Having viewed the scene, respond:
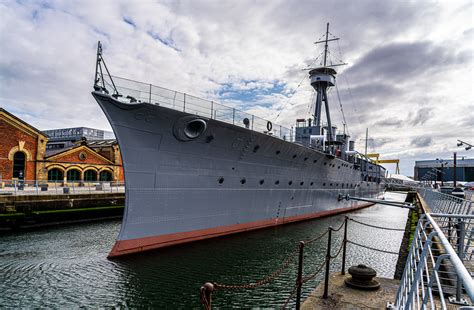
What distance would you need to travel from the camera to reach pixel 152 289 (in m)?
7.16

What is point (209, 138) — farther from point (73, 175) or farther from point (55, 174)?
point (73, 175)

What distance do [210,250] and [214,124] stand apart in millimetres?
4625

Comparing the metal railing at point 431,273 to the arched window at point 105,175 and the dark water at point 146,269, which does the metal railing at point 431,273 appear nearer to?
the dark water at point 146,269

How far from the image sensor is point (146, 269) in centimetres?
834

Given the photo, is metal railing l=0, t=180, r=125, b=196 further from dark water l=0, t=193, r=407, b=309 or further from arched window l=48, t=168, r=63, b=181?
dark water l=0, t=193, r=407, b=309

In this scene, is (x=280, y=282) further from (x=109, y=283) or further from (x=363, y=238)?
(x=363, y=238)

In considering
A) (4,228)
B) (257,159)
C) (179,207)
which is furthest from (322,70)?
(4,228)

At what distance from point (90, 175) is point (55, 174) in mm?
3847

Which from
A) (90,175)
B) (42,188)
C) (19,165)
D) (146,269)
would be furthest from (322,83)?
(19,165)

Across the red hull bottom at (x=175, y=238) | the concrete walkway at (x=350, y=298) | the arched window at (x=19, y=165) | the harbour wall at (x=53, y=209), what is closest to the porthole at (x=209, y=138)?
the red hull bottom at (x=175, y=238)

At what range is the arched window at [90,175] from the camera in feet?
92.6

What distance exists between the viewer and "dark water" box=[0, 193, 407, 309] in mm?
6637

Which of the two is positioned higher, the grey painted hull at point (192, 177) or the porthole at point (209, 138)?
the porthole at point (209, 138)

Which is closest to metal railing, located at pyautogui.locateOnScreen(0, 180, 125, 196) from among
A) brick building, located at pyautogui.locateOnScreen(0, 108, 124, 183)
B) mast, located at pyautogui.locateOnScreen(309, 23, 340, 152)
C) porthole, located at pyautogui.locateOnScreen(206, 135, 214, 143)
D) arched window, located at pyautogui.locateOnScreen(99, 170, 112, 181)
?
brick building, located at pyautogui.locateOnScreen(0, 108, 124, 183)
